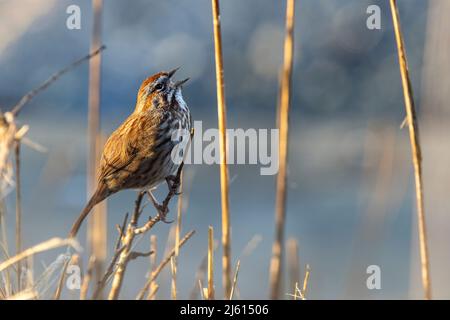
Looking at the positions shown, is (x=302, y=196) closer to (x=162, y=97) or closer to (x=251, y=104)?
(x=251, y=104)

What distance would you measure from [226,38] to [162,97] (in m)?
5.21

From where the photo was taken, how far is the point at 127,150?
3129mm

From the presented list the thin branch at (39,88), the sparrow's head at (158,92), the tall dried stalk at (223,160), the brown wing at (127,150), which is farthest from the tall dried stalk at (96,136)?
the thin branch at (39,88)

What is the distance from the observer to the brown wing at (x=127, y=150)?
10.0 feet

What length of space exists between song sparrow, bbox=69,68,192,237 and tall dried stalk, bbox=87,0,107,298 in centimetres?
9

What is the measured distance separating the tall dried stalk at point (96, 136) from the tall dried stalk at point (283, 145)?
71cm

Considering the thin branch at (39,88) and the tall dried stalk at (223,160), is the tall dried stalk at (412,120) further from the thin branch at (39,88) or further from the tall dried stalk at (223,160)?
the thin branch at (39,88)

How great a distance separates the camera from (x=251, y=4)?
28.2 ft

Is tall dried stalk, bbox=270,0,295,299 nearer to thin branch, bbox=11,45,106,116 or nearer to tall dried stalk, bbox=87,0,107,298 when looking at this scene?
tall dried stalk, bbox=87,0,107,298

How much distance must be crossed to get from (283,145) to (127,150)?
81cm

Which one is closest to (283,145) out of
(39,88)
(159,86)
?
(159,86)

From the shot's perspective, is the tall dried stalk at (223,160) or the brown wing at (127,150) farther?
the brown wing at (127,150)

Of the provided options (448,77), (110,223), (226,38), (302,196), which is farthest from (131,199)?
(448,77)

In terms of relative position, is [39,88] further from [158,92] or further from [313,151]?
[313,151]
